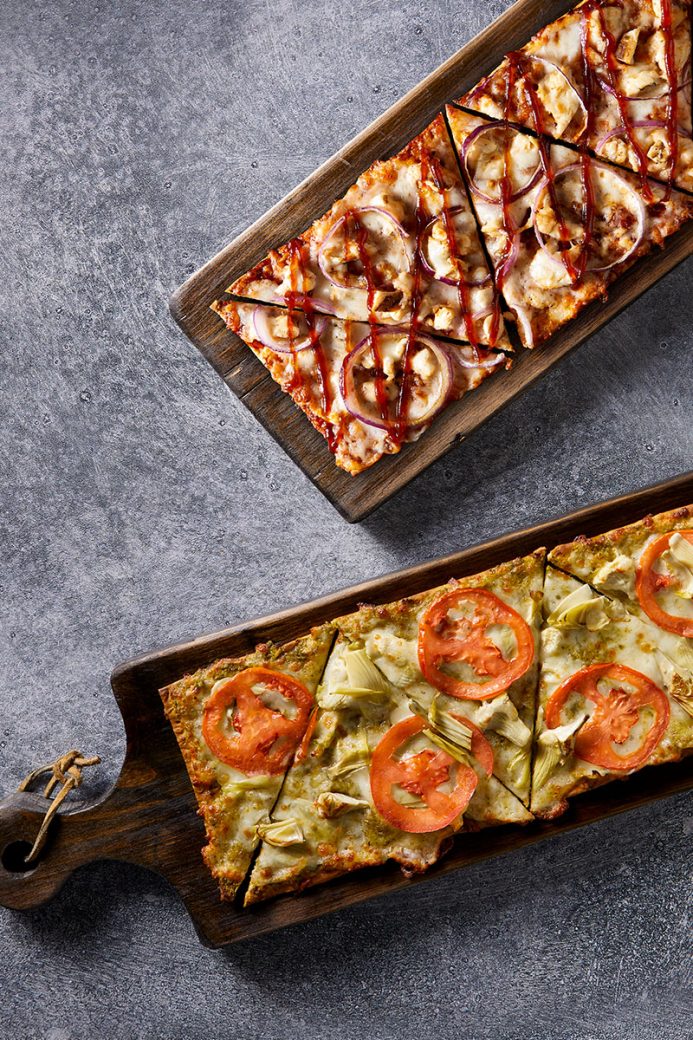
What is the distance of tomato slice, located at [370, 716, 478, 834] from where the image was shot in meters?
4.41

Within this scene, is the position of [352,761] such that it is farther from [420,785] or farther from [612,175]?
[612,175]

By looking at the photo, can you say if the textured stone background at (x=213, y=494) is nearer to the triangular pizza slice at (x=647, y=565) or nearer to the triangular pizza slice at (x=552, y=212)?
the triangular pizza slice at (x=552, y=212)

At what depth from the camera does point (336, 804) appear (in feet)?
14.5

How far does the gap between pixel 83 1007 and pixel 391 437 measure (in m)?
3.62

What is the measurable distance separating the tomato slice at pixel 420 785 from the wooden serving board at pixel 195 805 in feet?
1.28

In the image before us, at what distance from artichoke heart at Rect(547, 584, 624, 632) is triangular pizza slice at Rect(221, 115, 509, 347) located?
4.42 ft

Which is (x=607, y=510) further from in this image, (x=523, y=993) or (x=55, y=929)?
(x=55, y=929)

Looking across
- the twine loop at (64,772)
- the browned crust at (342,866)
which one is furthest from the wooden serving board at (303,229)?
the twine loop at (64,772)

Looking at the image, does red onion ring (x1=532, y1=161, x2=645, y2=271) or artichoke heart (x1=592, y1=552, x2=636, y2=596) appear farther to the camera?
red onion ring (x1=532, y1=161, x2=645, y2=271)

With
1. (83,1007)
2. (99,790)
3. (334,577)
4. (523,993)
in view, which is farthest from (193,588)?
(523,993)

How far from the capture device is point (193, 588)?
5.29m

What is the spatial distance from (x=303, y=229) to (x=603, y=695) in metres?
2.80

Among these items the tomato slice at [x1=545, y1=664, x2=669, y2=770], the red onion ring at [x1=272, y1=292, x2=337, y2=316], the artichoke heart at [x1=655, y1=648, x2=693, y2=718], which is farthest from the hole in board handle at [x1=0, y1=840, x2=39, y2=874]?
the artichoke heart at [x1=655, y1=648, x2=693, y2=718]

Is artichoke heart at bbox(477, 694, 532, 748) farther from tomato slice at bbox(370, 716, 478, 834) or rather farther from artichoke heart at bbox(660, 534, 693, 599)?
artichoke heart at bbox(660, 534, 693, 599)
